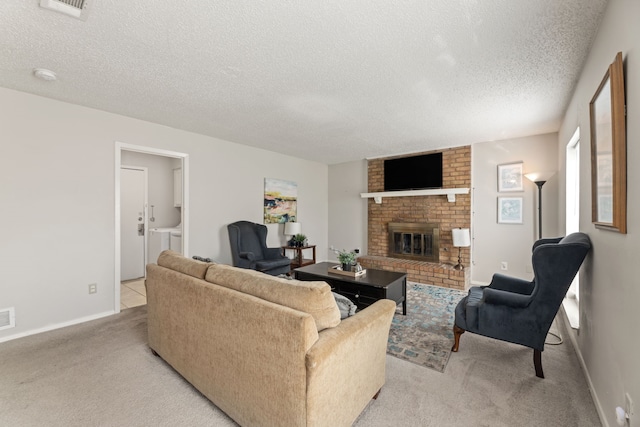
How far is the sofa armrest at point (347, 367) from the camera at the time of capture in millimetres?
1284

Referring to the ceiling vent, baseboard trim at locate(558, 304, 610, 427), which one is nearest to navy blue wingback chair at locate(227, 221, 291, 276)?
the ceiling vent

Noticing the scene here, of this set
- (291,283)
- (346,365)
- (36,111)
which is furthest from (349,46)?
(36,111)

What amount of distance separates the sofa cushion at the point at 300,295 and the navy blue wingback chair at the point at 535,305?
4.93ft

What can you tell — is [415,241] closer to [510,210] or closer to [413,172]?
[413,172]

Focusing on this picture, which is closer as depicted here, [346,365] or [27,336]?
[346,365]

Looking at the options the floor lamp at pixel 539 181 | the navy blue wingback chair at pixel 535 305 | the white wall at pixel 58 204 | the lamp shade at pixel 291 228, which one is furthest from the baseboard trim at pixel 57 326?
the floor lamp at pixel 539 181

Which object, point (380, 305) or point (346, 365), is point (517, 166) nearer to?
point (380, 305)

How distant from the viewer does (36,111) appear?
2.80 meters

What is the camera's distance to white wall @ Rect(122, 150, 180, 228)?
4988 mm

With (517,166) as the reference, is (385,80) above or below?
above

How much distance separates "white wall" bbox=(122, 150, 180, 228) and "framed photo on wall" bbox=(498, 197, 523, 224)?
5.98 m

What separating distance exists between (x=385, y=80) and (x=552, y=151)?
334cm

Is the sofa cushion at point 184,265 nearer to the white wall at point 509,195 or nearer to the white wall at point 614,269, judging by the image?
the white wall at point 614,269

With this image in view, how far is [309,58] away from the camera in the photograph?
6.89 feet
